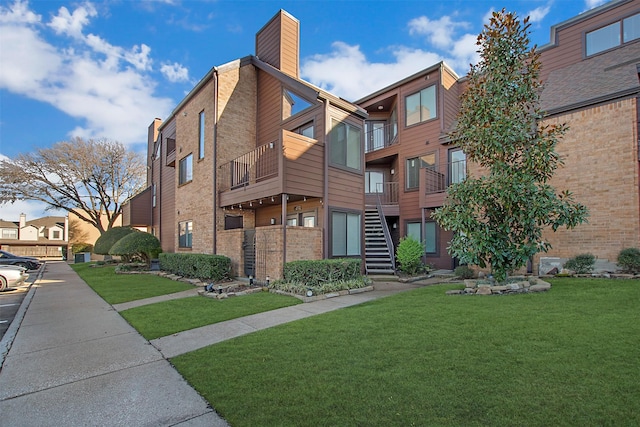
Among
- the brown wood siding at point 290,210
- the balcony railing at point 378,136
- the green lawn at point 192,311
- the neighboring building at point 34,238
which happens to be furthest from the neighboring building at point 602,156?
the neighboring building at point 34,238

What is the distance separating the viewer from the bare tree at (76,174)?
28.8 meters

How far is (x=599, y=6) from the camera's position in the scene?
13.9 meters

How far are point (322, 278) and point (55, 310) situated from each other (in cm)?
664

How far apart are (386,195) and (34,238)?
51.1 m

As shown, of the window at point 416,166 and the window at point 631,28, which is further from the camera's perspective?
the window at point 416,166

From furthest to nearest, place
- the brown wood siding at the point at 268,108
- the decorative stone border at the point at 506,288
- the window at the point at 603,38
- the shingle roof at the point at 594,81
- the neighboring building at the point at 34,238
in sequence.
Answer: the neighboring building at the point at 34,238 < the brown wood siding at the point at 268,108 < the window at the point at 603,38 < the shingle roof at the point at 594,81 < the decorative stone border at the point at 506,288

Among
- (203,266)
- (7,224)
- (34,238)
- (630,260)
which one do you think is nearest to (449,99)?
(630,260)

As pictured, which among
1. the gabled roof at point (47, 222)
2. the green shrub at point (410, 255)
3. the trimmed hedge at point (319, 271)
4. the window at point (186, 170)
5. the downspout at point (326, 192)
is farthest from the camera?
the gabled roof at point (47, 222)

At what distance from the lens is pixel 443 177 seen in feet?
51.3

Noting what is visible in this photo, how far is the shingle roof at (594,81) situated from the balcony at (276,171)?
7.71 meters

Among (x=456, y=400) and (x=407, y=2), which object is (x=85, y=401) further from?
(x=407, y=2)

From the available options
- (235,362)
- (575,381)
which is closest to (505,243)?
(575,381)

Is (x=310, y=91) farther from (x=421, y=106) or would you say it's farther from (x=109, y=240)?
(x=109, y=240)

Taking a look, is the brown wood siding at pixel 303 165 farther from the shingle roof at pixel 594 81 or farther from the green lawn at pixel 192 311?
the shingle roof at pixel 594 81
